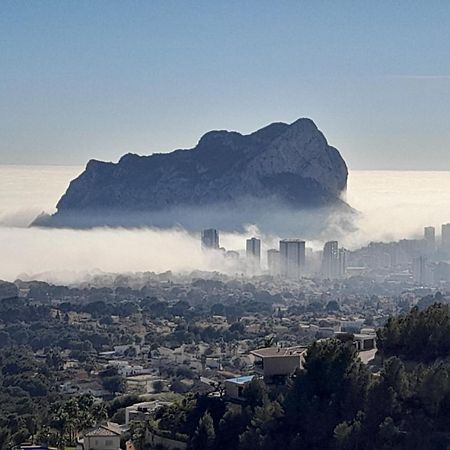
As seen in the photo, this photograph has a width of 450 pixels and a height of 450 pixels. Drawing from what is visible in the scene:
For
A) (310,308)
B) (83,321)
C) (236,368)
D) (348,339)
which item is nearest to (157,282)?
(310,308)

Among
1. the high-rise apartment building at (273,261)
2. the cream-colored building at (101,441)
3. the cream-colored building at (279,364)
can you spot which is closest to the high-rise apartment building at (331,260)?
the high-rise apartment building at (273,261)

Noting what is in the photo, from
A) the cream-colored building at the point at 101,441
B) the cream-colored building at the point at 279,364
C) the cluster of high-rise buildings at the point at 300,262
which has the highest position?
the cluster of high-rise buildings at the point at 300,262

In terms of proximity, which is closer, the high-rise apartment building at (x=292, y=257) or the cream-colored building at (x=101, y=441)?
the cream-colored building at (x=101, y=441)

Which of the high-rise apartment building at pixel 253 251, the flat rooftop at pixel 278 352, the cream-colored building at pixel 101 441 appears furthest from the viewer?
the high-rise apartment building at pixel 253 251

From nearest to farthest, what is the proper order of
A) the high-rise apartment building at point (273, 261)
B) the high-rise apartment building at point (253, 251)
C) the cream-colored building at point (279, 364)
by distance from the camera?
1. the cream-colored building at point (279, 364)
2. the high-rise apartment building at point (273, 261)
3. the high-rise apartment building at point (253, 251)

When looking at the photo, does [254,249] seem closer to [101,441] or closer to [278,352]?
[278,352]

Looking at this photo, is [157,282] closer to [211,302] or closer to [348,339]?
[211,302]

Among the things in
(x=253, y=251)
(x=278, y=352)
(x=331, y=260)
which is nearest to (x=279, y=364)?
(x=278, y=352)

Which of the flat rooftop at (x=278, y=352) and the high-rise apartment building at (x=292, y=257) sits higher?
the high-rise apartment building at (x=292, y=257)

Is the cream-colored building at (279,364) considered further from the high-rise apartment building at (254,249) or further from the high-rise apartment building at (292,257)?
the high-rise apartment building at (254,249)
